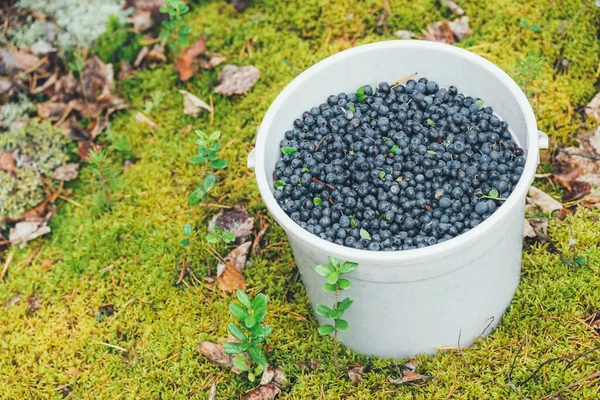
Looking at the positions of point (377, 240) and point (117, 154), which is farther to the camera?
point (117, 154)

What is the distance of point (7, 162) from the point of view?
3.29 metres

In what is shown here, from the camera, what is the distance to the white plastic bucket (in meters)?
2.05

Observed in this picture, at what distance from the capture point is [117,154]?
11.0 feet

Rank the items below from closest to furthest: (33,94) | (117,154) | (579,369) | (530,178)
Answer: (530,178)
(579,369)
(117,154)
(33,94)

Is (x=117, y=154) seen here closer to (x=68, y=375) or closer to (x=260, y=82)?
→ (x=260, y=82)

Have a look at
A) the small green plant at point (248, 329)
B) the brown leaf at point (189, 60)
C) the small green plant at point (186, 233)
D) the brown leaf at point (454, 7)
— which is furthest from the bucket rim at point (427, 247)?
the brown leaf at point (189, 60)

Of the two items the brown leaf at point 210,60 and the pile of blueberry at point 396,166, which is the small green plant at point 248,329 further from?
the brown leaf at point 210,60

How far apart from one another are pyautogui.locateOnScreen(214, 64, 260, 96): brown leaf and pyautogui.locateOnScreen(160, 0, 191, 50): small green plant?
27cm

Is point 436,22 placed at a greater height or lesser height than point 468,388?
greater

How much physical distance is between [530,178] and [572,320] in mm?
756

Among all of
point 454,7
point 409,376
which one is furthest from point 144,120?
point 409,376

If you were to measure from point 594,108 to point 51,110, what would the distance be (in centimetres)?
282

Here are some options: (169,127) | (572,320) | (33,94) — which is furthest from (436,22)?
(33,94)

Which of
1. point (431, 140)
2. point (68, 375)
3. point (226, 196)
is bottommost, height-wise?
point (68, 375)
